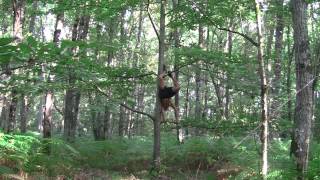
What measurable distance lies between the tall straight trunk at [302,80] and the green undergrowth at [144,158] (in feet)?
1.84

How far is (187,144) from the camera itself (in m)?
15.8

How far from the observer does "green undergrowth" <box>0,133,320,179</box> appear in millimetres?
8703

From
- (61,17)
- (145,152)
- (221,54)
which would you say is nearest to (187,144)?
(145,152)

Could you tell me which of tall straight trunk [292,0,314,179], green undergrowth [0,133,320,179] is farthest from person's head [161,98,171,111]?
tall straight trunk [292,0,314,179]

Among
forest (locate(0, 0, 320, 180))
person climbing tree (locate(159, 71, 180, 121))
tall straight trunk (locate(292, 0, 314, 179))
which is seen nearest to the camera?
forest (locate(0, 0, 320, 180))

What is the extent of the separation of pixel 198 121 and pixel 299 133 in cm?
372

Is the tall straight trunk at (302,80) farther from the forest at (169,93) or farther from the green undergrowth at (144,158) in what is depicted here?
the green undergrowth at (144,158)

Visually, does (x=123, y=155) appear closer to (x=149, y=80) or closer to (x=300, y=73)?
(x=149, y=80)

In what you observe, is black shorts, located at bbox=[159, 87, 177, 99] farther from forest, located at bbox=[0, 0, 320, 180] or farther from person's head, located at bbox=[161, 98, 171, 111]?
person's head, located at bbox=[161, 98, 171, 111]

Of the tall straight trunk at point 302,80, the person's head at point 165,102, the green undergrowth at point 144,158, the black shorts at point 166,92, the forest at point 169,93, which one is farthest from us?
the person's head at point 165,102

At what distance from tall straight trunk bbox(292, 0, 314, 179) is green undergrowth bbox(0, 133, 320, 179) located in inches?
22.1

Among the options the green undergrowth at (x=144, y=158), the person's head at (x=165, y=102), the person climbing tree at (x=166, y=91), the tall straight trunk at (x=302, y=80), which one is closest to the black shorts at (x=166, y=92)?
the person climbing tree at (x=166, y=91)

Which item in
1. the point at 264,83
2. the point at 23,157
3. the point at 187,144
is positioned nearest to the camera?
the point at 264,83

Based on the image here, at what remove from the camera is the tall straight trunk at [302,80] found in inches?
359
